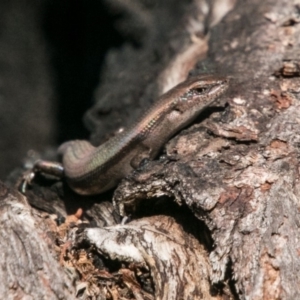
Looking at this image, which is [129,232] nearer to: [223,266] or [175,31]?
[223,266]

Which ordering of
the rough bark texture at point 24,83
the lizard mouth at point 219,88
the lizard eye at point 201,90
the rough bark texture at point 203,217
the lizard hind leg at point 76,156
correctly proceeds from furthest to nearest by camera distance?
1. the rough bark texture at point 24,83
2. the lizard hind leg at point 76,156
3. the lizard eye at point 201,90
4. the lizard mouth at point 219,88
5. the rough bark texture at point 203,217

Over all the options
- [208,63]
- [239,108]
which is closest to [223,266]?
[239,108]

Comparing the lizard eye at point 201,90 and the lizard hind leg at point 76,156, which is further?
the lizard hind leg at point 76,156

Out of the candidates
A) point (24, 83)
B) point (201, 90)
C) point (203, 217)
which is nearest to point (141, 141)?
point (201, 90)

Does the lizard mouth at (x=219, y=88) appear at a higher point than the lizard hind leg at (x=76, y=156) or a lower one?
higher

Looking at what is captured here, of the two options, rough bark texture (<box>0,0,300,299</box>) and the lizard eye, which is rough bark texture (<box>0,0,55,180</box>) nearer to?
rough bark texture (<box>0,0,300,299</box>)

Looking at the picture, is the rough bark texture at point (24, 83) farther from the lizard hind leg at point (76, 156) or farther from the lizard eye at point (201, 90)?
the lizard eye at point (201, 90)

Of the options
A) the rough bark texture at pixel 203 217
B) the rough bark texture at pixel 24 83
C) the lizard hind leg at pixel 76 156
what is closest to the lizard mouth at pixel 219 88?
the rough bark texture at pixel 203 217

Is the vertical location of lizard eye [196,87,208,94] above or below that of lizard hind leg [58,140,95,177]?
above

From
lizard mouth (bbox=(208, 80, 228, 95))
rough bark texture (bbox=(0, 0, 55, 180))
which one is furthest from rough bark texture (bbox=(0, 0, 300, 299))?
rough bark texture (bbox=(0, 0, 55, 180))
